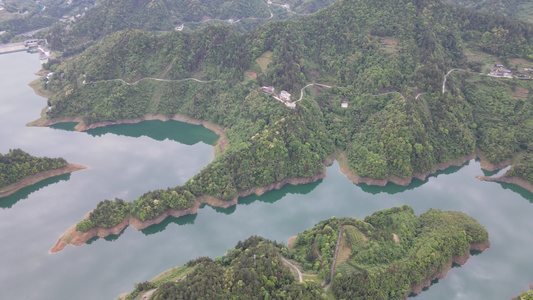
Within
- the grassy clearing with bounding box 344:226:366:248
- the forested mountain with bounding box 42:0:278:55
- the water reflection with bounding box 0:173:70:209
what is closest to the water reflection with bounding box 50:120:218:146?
the water reflection with bounding box 0:173:70:209

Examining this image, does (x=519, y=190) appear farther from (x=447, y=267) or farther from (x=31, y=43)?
(x=31, y=43)

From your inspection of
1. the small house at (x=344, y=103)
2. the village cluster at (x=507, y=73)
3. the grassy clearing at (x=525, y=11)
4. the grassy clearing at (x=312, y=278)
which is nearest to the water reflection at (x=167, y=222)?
the grassy clearing at (x=312, y=278)

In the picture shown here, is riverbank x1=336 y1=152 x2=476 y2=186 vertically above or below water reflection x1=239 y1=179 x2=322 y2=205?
above

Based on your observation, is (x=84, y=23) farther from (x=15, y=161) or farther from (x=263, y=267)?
(x=263, y=267)

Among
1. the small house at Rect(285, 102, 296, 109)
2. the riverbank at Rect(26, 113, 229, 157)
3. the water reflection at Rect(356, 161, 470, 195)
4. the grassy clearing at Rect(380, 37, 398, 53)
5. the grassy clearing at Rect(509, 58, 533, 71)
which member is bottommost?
the riverbank at Rect(26, 113, 229, 157)

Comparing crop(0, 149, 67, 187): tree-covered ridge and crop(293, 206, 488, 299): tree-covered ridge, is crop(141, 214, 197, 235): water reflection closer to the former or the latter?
crop(293, 206, 488, 299): tree-covered ridge

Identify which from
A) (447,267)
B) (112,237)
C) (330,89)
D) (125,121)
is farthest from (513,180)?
(125,121)

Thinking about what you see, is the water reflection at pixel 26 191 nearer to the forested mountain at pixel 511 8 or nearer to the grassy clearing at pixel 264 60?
the grassy clearing at pixel 264 60
